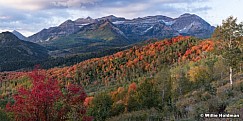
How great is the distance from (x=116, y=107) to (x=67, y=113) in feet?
185

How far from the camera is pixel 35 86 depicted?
1798 centimetres

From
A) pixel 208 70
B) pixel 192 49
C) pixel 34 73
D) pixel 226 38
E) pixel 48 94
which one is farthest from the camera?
pixel 192 49

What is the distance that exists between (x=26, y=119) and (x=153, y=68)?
184 meters

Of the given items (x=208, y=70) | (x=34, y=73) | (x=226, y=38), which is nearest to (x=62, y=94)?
(x=34, y=73)

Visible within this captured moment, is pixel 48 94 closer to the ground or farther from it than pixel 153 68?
farther from it

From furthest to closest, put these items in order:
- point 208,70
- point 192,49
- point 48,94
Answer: point 192,49
point 208,70
point 48,94

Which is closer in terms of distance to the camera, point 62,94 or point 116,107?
point 62,94

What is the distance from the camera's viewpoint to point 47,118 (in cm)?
1850

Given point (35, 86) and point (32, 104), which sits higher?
point (35, 86)

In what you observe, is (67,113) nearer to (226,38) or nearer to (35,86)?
(35,86)

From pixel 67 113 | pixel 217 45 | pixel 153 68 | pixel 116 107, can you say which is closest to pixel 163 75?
pixel 116 107

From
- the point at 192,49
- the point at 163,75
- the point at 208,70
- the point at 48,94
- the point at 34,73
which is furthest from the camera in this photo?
the point at 192,49

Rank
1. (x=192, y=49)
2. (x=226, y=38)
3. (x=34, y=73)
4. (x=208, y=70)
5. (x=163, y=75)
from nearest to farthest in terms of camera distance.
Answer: (x=34, y=73)
(x=226, y=38)
(x=163, y=75)
(x=208, y=70)
(x=192, y=49)

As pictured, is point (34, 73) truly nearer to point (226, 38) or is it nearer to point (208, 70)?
point (226, 38)
